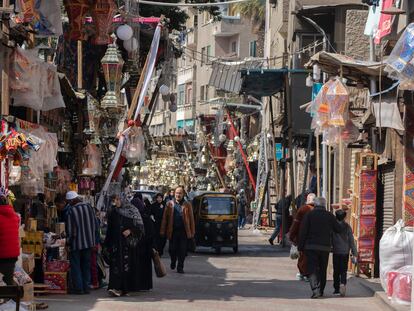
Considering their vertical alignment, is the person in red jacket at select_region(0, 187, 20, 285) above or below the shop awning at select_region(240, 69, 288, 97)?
below

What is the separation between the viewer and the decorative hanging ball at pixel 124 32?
27.6m

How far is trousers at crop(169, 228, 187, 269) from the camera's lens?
24.8 metres

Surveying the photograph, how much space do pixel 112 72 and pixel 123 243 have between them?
29.4 ft

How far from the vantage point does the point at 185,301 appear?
60.4ft

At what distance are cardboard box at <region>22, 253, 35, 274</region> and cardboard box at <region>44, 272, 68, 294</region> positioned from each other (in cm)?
166

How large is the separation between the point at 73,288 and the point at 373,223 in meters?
7.30

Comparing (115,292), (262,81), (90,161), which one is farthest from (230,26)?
(115,292)

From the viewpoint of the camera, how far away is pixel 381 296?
1919 cm

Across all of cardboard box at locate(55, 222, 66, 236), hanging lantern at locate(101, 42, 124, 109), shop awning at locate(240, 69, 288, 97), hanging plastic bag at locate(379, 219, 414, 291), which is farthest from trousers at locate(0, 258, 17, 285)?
shop awning at locate(240, 69, 288, 97)

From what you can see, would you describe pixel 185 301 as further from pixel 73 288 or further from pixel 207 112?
pixel 207 112

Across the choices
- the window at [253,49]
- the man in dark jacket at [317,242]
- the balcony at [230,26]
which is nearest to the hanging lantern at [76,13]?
the man in dark jacket at [317,242]

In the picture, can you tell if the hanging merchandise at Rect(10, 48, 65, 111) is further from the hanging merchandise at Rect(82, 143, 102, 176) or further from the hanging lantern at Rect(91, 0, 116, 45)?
the hanging merchandise at Rect(82, 143, 102, 176)

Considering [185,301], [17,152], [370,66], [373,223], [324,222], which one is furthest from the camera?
[373,223]

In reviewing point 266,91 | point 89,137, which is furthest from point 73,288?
point 266,91
